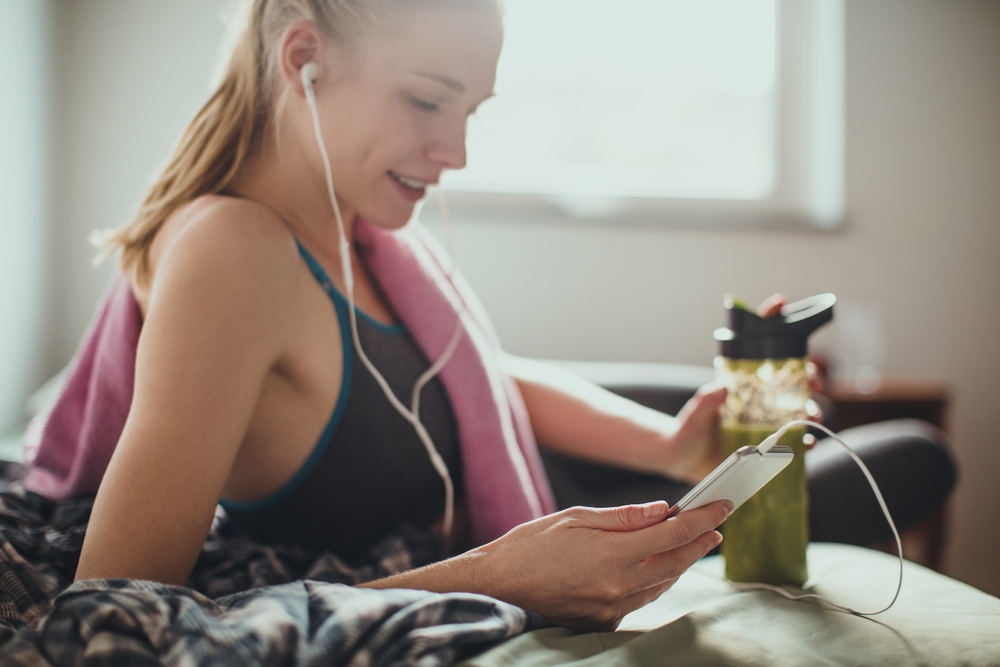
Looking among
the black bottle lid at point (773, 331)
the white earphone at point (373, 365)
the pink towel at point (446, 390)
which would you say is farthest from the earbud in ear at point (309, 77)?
the black bottle lid at point (773, 331)

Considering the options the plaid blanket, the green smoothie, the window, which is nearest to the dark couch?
the green smoothie

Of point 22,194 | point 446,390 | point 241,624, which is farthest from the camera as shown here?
point 22,194

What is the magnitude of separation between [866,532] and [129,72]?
2045 mm

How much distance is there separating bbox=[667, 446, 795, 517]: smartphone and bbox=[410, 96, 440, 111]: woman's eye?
471 millimetres

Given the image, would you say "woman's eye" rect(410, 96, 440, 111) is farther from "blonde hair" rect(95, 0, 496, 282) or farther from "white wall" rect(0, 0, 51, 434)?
"white wall" rect(0, 0, 51, 434)

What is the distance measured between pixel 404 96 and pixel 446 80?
1.8 inches

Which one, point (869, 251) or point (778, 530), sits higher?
point (869, 251)

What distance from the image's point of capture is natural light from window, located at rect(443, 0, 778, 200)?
89.5 inches

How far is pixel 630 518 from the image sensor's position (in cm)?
58

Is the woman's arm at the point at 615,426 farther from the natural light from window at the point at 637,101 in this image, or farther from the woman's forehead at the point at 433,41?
the natural light from window at the point at 637,101

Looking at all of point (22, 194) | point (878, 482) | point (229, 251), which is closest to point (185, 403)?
point (229, 251)

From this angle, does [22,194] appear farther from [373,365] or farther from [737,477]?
[737,477]

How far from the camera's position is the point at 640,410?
1.07m

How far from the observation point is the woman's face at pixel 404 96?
2.52ft
